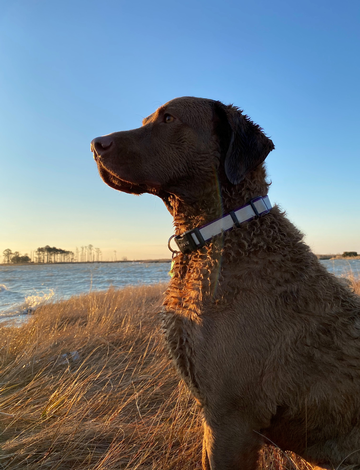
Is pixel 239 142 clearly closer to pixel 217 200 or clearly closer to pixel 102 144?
pixel 217 200

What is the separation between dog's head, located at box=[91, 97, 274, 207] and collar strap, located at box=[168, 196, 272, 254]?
0.72 feet

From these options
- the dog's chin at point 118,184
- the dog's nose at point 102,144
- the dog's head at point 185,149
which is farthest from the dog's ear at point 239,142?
the dog's nose at point 102,144

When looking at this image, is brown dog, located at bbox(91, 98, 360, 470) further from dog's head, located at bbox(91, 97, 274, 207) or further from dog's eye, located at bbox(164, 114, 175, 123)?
dog's eye, located at bbox(164, 114, 175, 123)

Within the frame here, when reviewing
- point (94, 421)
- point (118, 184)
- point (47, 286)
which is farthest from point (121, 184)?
point (47, 286)

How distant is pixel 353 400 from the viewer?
1.67 meters

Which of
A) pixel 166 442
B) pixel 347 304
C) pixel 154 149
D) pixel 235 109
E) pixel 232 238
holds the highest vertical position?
pixel 235 109

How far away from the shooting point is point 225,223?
2.02 metres

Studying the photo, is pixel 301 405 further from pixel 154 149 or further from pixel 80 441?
pixel 154 149

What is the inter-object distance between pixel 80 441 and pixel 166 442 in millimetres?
636

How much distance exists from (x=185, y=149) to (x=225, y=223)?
621mm

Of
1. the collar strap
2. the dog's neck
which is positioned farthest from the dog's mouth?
the collar strap

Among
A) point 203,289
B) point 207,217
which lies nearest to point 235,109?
point 207,217

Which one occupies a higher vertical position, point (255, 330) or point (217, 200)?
point (217, 200)

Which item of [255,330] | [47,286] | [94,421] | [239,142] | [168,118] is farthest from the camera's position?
Answer: [47,286]
